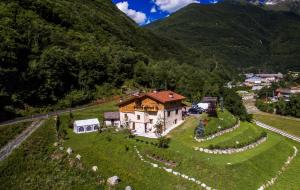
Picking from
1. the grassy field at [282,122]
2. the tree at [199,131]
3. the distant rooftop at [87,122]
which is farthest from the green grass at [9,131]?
the grassy field at [282,122]

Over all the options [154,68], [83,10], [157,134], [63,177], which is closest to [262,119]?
[154,68]

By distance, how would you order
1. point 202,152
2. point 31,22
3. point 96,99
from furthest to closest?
point 31,22 → point 96,99 → point 202,152

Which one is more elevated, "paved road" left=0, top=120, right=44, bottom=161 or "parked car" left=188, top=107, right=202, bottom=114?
"parked car" left=188, top=107, right=202, bottom=114

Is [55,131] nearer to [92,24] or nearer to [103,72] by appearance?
[103,72]

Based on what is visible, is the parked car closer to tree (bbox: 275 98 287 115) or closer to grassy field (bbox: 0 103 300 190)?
grassy field (bbox: 0 103 300 190)

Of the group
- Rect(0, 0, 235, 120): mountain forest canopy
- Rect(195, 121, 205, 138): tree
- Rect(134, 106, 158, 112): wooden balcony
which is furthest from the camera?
Rect(0, 0, 235, 120): mountain forest canopy

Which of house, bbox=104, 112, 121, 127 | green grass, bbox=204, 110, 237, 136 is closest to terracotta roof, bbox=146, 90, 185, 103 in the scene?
green grass, bbox=204, 110, 237, 136
